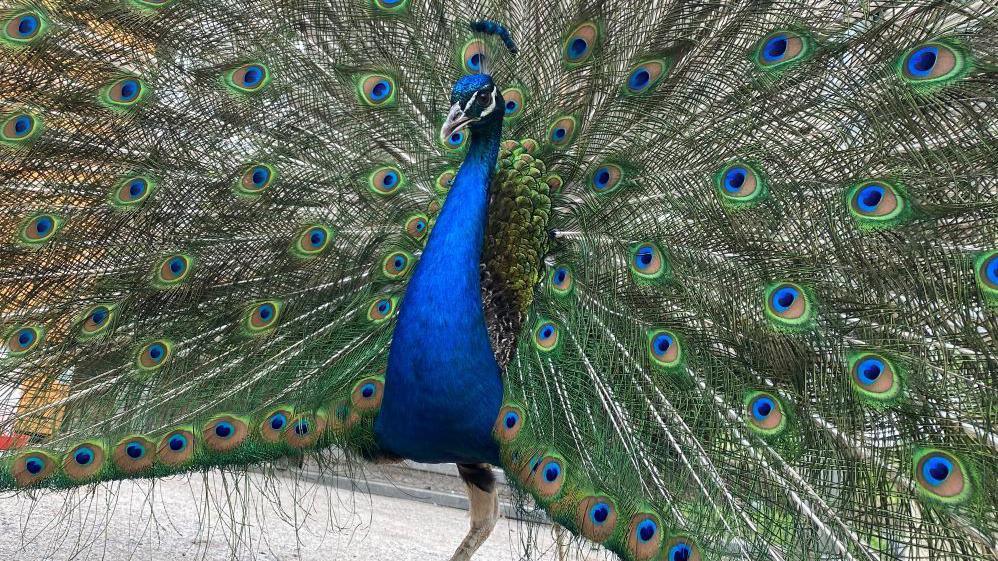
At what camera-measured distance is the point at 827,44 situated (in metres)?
1.79

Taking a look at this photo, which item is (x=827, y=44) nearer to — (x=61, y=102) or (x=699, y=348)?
(x=699, y=348)

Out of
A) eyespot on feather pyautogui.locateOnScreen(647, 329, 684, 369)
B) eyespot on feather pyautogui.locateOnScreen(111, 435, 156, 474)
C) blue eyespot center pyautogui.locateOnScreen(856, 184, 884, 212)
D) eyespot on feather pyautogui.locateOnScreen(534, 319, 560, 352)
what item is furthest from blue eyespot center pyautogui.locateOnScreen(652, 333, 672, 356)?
eyespot on feather pyautogui.locateOnScreen(111, 435, 156, 474)

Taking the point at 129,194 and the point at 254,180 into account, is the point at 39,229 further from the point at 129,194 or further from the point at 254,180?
the point at 254,180

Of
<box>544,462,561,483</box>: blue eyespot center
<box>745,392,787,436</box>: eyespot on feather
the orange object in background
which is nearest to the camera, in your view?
<box>745,392,787,436</box>: eyespot on feather

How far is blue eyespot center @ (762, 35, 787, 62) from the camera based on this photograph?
6.10 ft

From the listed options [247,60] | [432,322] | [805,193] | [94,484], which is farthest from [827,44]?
[94,484]

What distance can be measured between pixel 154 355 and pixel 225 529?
1752 millimetres

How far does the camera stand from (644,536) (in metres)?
1.75

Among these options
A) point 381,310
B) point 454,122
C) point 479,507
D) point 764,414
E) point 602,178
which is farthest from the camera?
point 479,507

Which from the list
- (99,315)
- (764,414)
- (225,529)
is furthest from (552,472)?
(225,529)

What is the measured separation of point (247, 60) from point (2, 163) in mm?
676

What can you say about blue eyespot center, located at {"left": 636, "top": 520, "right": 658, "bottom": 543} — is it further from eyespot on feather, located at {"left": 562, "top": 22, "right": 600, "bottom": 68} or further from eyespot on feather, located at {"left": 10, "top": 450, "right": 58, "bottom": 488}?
eyespot on feather, located at {"left": 10, "top": 450, "right": 58, "bottom": 488}

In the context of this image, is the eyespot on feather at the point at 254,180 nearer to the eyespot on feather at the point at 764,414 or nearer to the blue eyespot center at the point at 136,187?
the blue eyespot center at the point at 136,187

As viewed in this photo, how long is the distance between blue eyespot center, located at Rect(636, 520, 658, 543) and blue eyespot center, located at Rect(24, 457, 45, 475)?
1.42 meters
